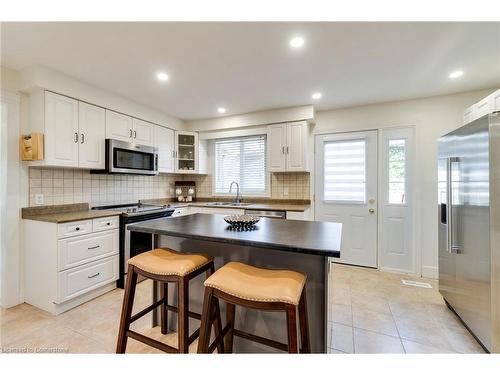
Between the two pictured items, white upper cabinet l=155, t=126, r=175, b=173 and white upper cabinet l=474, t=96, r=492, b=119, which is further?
white upper cabinet l=155, t=126, r=175, b=173

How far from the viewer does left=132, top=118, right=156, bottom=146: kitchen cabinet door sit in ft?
10.9

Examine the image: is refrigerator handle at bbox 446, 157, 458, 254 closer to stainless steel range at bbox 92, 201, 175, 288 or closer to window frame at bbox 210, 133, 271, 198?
window frame at bbox 210, 133, 271, 198

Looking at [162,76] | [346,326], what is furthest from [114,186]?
[346,326]

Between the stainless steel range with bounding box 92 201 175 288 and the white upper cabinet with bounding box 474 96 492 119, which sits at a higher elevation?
the white upper cabinet with bounding box 474 96 492 119

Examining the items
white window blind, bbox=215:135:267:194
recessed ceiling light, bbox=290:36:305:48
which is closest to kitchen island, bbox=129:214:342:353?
recessed ceiling light, bbox=290:36:305:48

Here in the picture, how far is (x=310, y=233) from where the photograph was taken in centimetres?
152

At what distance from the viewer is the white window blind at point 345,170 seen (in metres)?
3.44

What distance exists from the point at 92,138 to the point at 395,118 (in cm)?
404

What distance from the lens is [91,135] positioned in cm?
277

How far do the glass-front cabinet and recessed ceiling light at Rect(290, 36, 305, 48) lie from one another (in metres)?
2.75

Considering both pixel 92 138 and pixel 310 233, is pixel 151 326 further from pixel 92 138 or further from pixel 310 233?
pixel 92 138

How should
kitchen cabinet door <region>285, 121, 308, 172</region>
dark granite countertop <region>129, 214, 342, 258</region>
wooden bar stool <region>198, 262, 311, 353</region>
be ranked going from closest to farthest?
wooden bar stool <region>198, 262, 311, 353</region>
dark granite countertop <region>129, 214, 342, 258</region>
kitchen cabinet door <region>285, 121, 308, 172</region>

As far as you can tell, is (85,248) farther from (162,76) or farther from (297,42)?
(297,42)

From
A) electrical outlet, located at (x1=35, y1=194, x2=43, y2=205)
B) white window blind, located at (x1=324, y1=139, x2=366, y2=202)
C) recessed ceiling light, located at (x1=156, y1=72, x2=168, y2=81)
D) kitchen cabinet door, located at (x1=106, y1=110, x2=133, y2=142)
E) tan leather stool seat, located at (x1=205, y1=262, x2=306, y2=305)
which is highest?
recessed ceiling light, located at (x1=156, y1=72, x2=168, y2=81)
